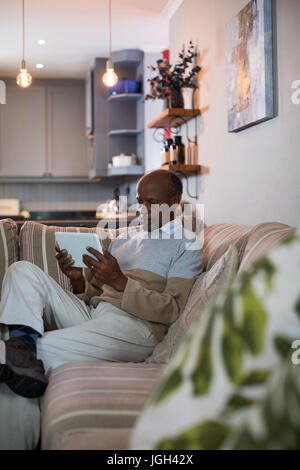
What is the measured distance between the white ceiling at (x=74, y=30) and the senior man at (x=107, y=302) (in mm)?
2698

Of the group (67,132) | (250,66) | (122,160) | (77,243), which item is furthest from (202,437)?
(67,132)

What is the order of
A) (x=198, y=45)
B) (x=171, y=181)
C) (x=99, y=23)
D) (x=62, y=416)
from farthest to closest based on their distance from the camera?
(x=99, y=23)
(x=198, y=45)
(x=171, y=181)
(x=62, y=416)

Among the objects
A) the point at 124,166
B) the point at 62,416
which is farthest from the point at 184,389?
the point at 124,166

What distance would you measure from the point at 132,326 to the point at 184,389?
1372mm

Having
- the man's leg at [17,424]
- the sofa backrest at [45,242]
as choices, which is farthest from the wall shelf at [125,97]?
the man's leg at [17,424]

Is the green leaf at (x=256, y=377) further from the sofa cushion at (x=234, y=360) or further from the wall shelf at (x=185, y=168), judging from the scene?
the wall shelf at (x=185, y=168)

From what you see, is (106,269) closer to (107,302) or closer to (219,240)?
(107,302)

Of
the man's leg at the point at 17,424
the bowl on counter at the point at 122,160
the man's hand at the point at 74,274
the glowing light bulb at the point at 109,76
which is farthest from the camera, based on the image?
the bowl on counter at the point at 122,160

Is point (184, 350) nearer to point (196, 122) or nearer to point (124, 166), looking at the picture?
point (196, 122)

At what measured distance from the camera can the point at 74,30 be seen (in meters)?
4.88

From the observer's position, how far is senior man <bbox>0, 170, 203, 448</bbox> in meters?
1.62

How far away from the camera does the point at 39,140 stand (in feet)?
21.7

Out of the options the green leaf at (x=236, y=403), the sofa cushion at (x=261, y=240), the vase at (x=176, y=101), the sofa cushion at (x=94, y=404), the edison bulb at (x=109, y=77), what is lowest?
the sofa cushion at (x=94, y=404)

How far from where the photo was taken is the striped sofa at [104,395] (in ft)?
3.48
